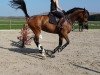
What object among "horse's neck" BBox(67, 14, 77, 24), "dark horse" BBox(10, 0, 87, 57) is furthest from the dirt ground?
"horse's neck" BBox(67, 14, 77, 24)

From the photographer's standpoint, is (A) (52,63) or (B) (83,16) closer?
(A) (52,63)

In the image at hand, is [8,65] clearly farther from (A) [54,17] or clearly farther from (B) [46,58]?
(A) [54,17]

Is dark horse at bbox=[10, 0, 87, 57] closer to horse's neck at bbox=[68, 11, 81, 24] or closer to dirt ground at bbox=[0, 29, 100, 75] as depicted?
horse's neck at bbox=[68, 11, 81, 24]

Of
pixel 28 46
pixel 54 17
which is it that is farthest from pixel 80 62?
pixel 28 46

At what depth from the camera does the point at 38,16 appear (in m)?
13.2

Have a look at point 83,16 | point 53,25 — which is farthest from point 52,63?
point 83,16

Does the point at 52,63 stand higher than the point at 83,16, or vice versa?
the point at 83,16

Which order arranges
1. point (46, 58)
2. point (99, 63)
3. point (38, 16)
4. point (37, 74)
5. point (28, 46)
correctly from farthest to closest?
point (28, 46), point (38, 16), point (46, 58), point (99, 63), point (37, 74)

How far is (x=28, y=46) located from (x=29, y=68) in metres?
6.24

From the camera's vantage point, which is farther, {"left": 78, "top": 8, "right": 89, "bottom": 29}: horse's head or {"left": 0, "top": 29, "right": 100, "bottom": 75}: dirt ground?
{"left": 78, "top": 8, "right": 89, "bottom": 29}: horse's head

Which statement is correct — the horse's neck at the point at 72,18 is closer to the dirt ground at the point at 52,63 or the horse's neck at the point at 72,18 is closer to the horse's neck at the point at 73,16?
the horse's neck at the point at 73,16

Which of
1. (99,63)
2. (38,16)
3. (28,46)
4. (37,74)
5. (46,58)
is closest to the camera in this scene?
(37,74)

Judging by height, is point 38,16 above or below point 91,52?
above

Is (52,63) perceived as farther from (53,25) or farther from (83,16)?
(83,16)
